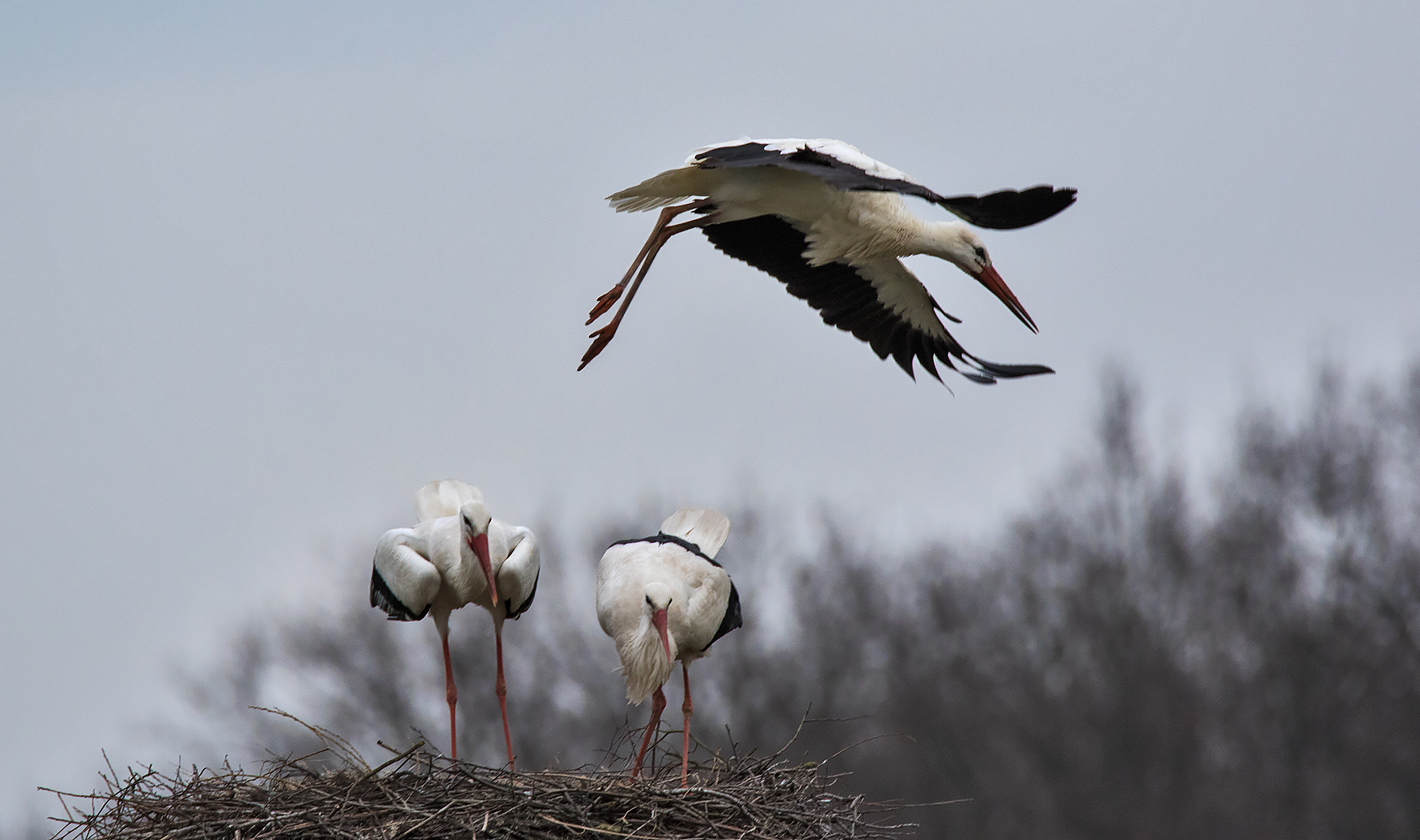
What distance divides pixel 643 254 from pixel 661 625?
178 cm

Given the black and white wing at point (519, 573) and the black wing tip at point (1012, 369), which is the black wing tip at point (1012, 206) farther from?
the black and white wing at point (519, 573)

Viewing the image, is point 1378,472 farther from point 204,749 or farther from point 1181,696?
point 204,749

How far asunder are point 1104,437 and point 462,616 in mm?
12112

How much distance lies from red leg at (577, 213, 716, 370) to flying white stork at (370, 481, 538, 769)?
0.84 meters

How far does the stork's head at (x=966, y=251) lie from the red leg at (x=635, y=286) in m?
1.02

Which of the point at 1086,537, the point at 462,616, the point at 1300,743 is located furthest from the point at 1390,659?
the point at 462,616

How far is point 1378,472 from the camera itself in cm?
2284

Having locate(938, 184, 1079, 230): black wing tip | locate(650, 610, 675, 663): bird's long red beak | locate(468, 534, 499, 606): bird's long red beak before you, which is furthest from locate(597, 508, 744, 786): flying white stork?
locate(938, 184, 1079, 230): black wing tip

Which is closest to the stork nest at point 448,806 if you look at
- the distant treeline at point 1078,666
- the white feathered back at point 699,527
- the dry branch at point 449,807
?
the dry branch at point 449,807

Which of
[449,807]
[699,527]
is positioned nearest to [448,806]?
[449,807]

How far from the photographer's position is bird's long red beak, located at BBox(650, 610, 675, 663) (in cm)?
628

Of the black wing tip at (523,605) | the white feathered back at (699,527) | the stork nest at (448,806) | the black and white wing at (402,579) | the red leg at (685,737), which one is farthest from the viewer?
the white feathered back at (699,527)

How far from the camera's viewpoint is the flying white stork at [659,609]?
6352 millimetres

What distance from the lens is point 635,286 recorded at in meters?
7.00
